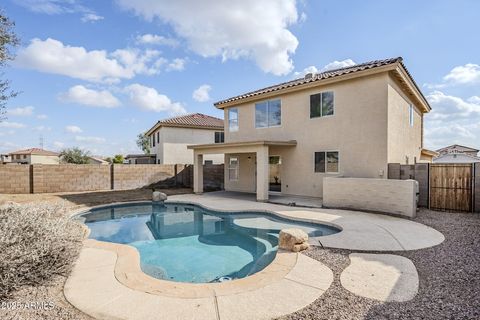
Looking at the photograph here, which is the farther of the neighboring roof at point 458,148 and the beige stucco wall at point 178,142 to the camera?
the neighboring roof at point 458,148

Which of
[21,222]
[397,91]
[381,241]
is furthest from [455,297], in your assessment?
[397,91]

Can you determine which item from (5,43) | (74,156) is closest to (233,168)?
(5,43)

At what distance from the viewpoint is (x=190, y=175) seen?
21.8m

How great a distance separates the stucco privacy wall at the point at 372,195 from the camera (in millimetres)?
10102

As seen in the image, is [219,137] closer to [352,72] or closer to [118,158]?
[352,72]

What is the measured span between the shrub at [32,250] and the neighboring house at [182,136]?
66.5 feet

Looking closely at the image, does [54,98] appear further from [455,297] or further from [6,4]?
[455,297]

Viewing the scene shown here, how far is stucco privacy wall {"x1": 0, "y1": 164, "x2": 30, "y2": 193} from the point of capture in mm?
16406

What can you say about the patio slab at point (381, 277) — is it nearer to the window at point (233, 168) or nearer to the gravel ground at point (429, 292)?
the gravel ground at point (429, 292)

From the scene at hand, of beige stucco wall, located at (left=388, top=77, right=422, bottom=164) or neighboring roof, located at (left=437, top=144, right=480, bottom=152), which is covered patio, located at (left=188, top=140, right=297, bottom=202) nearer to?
beige stucco wall, located at (left=388, top=77, right=422, bottom=164)

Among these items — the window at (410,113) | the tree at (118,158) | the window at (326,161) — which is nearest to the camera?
the window at (326,161)

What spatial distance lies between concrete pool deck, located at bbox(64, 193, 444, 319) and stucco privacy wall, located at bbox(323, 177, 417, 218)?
11.2 feet

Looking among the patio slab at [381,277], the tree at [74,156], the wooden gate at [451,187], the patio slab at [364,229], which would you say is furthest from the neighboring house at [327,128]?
the tree at [74,156]

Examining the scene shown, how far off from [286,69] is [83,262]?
16211 millimetres
